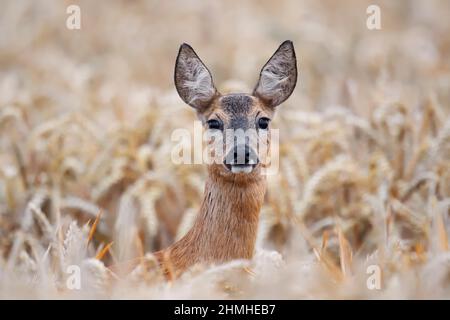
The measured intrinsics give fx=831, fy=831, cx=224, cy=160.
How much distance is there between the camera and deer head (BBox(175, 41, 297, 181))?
423 cm

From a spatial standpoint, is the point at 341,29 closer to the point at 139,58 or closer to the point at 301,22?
the point at 301,22

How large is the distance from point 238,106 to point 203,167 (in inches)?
87.9

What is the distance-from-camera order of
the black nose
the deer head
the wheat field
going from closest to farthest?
the wheat field, the black nose, the deer head

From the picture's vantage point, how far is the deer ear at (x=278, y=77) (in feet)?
15.3

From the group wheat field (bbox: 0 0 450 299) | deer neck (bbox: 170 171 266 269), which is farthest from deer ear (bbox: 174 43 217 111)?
wheat field (bbox: 0 0 450 299)

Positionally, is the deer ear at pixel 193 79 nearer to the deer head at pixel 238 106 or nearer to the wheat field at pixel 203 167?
the deer head at pixel 238 106

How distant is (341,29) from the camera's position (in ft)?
36.9

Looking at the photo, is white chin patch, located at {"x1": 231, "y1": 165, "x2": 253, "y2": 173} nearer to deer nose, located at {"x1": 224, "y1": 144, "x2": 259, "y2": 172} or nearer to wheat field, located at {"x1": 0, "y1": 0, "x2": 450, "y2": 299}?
deer nose, located at {"x1": 224, "y1": 144, "x2": 259, "y2": 172}

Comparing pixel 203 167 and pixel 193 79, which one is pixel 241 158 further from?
pixel 203 167

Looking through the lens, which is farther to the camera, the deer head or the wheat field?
the deer head

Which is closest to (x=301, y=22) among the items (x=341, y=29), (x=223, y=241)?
(x=341, y=29)

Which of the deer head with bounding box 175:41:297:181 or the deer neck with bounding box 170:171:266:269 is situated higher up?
the deer head with bounding box 175:41:297:181

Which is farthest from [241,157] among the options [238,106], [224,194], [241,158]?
[238,106]

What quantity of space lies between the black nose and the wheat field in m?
0.48
